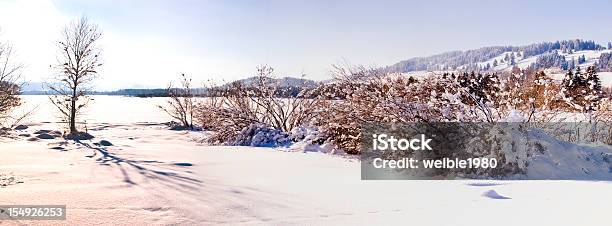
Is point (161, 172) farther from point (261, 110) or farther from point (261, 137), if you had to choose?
point (261, 110)

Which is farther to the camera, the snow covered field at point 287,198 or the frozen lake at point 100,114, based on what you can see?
the frozen lake at point 100,114

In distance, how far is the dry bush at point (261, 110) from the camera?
475 inches

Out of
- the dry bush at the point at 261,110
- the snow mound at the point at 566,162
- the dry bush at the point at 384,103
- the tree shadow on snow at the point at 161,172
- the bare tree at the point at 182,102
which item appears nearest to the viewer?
the tree shadow on snow at the point at 161,172

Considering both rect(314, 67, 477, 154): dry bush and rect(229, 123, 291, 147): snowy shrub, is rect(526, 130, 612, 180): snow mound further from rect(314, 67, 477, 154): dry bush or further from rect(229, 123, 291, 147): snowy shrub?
rect(229, 123, 291, 147): snowy shrub

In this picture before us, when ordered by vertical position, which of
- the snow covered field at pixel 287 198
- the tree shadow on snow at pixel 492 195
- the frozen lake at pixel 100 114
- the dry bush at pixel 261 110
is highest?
the dry bush at pixel 261 110

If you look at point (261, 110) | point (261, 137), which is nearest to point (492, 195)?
point (261, 137)

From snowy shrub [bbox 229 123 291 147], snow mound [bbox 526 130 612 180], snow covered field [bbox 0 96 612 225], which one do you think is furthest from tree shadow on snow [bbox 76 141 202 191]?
snow mound [bbox 526 130 612 180]

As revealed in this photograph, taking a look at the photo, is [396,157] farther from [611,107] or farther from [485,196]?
[611,107]

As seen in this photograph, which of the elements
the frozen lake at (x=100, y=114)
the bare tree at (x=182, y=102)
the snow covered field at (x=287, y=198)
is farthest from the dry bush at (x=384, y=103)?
the bare tree at (x=182, y=102)

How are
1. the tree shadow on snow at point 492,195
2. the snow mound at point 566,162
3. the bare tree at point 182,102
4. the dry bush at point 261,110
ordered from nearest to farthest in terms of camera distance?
1. the tree shadow on snow at point 492,195
2. the snow mound at point 566,162
3. the dry bush at point 261,110
4. the bare tree at point 182,102

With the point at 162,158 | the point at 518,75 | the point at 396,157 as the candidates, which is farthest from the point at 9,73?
the point at 518,75

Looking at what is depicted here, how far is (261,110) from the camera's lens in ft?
44.1

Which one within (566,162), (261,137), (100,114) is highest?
(566,162)

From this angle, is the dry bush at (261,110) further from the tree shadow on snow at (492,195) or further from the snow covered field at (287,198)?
the tree shadow on snow at (492,195)
